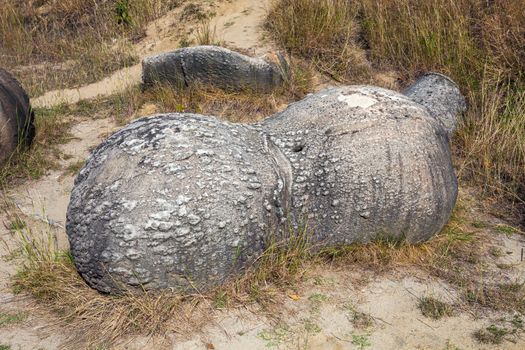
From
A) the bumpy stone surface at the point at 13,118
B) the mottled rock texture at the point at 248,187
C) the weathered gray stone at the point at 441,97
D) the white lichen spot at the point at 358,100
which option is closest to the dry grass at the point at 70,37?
the bumpy stone surface at the point at 13,118

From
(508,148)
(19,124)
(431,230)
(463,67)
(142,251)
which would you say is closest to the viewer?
(142,251)

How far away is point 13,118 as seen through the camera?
4699 millimetres

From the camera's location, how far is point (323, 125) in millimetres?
3201

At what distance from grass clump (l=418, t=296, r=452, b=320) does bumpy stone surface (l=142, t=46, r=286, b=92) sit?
10.5ft

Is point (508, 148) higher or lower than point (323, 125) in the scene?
lower

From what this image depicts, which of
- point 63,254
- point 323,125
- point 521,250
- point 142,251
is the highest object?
point 323,125

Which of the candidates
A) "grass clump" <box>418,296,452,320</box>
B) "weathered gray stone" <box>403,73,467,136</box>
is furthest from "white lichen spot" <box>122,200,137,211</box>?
"weathered gray stone" <box>403,73,467,136</box>

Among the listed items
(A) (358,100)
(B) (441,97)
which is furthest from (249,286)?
(B) (441,97)

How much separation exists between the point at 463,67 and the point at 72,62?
512 centimetres

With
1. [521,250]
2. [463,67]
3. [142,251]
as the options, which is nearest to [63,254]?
[142,251]

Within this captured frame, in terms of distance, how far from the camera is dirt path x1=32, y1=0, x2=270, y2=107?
6469 mm

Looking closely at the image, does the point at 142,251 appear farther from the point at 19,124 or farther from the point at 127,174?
the point at 19,124

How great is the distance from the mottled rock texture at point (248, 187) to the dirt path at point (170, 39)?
3.46m

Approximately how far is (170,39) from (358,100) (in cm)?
481
